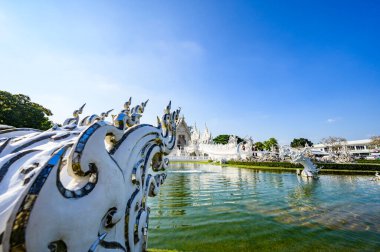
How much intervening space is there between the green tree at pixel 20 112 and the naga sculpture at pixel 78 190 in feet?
65.0

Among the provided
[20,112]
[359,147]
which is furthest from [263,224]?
[359,147]

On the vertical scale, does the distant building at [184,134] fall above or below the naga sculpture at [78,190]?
above

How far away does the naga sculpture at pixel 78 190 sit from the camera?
113 centimetres

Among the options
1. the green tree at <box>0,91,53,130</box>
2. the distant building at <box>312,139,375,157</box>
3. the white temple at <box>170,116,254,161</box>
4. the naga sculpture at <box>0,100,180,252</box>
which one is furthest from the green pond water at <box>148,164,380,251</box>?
the distant building at <box>312,139,375,157</box>

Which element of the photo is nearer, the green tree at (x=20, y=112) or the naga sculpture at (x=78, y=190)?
the naga sculpture at (x=78, y=190)

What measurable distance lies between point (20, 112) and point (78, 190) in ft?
74.5

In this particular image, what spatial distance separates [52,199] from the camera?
1254mm

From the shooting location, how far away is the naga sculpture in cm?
113

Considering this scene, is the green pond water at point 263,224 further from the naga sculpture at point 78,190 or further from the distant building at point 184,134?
the distant building at point 184,134

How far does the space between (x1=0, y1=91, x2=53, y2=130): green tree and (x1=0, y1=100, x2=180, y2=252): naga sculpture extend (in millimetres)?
19807

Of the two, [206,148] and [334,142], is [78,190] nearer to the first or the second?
[206,148]

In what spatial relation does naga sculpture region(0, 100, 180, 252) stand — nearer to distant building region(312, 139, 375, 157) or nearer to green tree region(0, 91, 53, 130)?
green tree region(0, 91, 53, 130)

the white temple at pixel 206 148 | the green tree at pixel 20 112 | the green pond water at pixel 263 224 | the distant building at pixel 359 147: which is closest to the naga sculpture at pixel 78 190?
the green pond water at pixel 263 224

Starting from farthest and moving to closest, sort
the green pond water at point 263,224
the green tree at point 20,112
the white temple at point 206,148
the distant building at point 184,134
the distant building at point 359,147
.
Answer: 1. the distant building at point 359,147
2. the distant building at point 184,134
3. the white temple at point 206,148
4. the green tree at point 20,112
5. the green pond water at point 263,224
